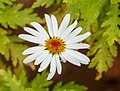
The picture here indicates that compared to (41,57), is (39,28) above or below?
above

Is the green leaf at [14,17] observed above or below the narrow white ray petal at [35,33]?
above

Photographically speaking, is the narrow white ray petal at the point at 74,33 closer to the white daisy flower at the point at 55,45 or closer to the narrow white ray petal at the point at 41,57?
the white daisy flower at the point at 55,45

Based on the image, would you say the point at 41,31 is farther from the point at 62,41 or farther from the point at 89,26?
the point at 89,26

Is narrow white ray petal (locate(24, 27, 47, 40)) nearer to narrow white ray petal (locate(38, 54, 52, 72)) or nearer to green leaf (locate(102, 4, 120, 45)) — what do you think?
narrow white ray petal (locate(38, 54, 52, 72))

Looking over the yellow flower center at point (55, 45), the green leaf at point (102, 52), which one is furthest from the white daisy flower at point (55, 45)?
the green leaf at point (102, 52)

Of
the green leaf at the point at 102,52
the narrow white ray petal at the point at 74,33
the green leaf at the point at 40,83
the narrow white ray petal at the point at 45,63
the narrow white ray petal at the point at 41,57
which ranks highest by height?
the narrow white ray petal at the point at 74,33

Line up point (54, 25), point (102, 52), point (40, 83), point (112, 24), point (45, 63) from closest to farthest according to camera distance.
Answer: point (45, 63), point (54, 25), point (112, 24), point (102, 52), point (40, 83)

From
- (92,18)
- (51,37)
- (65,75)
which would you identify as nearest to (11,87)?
(51,37)

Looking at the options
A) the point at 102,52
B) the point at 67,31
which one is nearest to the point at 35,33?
the point at 67,31

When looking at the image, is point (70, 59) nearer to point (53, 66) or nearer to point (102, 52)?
point (53, 66)
